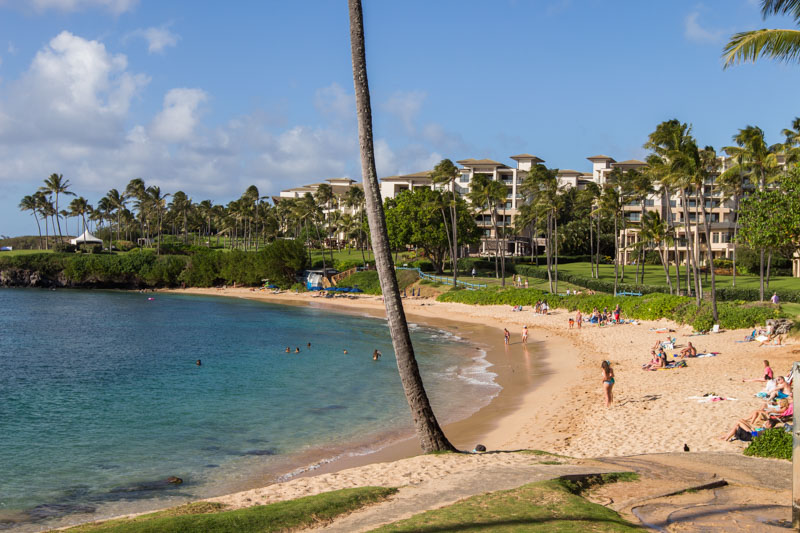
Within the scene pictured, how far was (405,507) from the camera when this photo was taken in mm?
10062

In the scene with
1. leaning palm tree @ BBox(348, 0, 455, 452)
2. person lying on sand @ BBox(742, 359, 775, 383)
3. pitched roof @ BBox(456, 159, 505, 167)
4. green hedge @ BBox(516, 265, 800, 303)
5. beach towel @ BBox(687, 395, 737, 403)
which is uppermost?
pitched roof @ BBox(456, 159, 505, 167)

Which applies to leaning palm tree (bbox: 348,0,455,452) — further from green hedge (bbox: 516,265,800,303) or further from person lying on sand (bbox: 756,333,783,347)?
green hedge (bbox: 516,265,800,303)

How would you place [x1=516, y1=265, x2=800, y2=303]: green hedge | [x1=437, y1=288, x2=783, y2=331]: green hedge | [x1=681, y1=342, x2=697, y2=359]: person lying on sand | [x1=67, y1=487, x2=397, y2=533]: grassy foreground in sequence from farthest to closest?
[x1=516, y1=265, x2=800, y2=303]: green hedge, [x1=437, y1=288, x2=783, y2=331]: green hedge, [x1=681, y1=342, x2=697, y2=359]: person lying on sand, [x1=67, y1=487, x2=397, y2=533]: grassy foreground

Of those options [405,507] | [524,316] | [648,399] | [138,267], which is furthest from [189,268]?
[405,507]

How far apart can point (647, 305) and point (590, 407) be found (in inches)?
1006

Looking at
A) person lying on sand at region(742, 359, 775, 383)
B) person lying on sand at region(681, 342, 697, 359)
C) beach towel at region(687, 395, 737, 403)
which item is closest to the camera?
beach towel at region(687, 395, 737, 403)

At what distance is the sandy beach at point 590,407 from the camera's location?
46.1ft

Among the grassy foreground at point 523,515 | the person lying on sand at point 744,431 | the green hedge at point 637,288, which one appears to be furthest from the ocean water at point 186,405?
the green hedge at point 637,288

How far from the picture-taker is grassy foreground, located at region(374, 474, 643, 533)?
8.39m

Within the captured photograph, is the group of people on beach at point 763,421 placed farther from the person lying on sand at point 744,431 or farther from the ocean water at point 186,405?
the ocean water at point 186,405

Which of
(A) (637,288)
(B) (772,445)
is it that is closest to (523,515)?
(B) (772,445)

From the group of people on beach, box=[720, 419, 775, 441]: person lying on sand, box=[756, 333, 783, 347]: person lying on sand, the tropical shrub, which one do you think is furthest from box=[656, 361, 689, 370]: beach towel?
the tropical shrub

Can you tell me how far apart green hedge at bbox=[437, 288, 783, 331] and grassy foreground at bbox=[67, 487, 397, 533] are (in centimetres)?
3085

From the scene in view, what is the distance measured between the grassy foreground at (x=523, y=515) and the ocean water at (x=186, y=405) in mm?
8514
